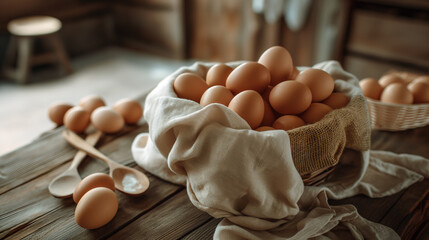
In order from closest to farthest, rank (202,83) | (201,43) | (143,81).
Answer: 1. (202,83)
2. (143,81)
3. (201,43)

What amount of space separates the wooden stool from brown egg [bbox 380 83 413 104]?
2.59 metres

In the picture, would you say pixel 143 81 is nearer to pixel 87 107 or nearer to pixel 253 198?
pixel 87 107

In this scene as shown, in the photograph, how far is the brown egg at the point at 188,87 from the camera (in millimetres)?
837

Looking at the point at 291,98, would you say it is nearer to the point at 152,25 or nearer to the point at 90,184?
the point at 90,184

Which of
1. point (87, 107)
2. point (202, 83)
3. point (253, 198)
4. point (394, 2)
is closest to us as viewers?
point (253, 198)

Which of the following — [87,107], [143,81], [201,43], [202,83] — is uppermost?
[202,83]

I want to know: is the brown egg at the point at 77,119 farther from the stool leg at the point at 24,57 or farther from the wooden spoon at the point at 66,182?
the stool leg at the point at 24,57

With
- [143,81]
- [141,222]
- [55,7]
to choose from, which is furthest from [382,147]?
[55,7]

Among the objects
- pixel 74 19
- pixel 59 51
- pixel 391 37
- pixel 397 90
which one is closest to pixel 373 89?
pixel 397 90

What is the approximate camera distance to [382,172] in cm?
89

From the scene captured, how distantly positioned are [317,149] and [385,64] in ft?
5.48

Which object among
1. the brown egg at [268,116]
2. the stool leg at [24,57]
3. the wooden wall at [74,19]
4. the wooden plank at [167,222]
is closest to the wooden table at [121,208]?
the wooden plank at [167,222]

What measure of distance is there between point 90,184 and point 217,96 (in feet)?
1.10

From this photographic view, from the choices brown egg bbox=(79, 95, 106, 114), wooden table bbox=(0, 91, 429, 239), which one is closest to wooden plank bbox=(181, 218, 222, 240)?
wooden table bbox=(0, 91, 429, 239)
